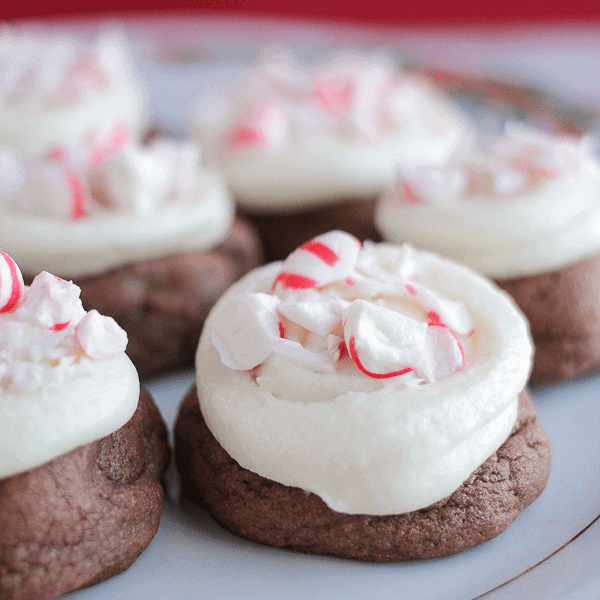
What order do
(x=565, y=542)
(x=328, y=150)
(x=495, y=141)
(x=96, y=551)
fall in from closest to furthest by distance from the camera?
1. (x=96, y=551)
2. (x=565, y=542)
3. (x=495, y=141)
4. (x=328, y=150)

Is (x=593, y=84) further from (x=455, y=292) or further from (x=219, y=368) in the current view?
(x=219, y=368)

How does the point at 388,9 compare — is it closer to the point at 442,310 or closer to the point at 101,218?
the point at 101,218

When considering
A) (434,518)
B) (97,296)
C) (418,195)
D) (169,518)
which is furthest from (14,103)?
(434,518)

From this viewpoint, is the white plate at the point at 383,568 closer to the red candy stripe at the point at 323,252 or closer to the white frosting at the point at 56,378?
the white frosting at the point at 56,378

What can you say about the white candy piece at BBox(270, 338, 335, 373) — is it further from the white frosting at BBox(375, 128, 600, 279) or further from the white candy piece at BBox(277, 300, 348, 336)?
the white frosting at BBox(375, 128, 600, 279)

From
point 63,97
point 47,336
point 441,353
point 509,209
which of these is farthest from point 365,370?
point 63,97

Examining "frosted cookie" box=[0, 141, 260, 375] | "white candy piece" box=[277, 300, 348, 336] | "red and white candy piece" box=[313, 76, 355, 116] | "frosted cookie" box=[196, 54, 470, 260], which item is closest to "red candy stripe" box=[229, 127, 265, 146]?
"frosted cookie" box=[196, 54, 470, 260]
